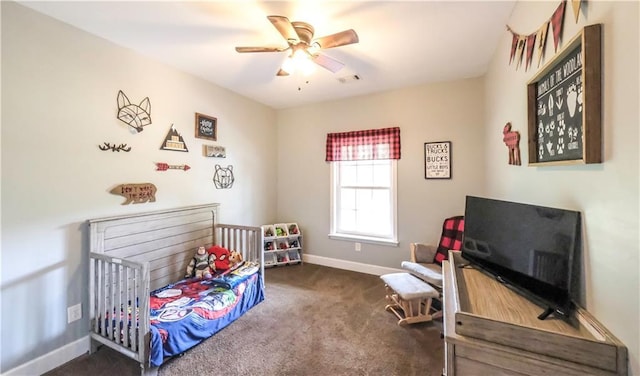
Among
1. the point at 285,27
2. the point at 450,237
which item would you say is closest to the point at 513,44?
the point at 285,27

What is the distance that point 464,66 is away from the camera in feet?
8.95

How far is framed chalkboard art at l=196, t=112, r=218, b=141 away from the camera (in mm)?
2996

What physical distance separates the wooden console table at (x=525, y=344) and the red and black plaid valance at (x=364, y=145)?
2518mm

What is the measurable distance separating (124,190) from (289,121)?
254 cm

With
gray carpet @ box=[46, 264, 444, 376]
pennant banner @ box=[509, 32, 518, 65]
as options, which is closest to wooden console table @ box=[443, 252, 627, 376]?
gray carpet @ box=[46, 264, 444, 376]

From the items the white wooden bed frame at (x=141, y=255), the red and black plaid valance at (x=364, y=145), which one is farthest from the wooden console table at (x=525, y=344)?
the red and black plaid valance at (x=364, y=145)

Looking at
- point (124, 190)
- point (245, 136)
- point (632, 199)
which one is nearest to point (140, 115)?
point (124, 190)

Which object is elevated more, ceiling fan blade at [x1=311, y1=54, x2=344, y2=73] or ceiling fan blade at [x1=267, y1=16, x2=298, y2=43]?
ceiling fan blade at [x1=267, y1=16, x2=298, y2=43]

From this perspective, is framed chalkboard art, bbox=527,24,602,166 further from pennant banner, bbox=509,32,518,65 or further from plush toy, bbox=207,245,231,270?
plush toy, bbox=207,245,231,270

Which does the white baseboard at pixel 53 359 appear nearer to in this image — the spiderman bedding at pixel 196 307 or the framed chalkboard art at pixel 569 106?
the spiderman bedding at pixel 196 307

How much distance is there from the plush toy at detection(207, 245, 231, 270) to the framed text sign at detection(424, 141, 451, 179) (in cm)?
255

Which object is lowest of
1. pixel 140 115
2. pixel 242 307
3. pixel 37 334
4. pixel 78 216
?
pixel 242 307

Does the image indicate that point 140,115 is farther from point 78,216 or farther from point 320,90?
point 320,90

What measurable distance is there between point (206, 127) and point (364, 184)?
7.21 ft
